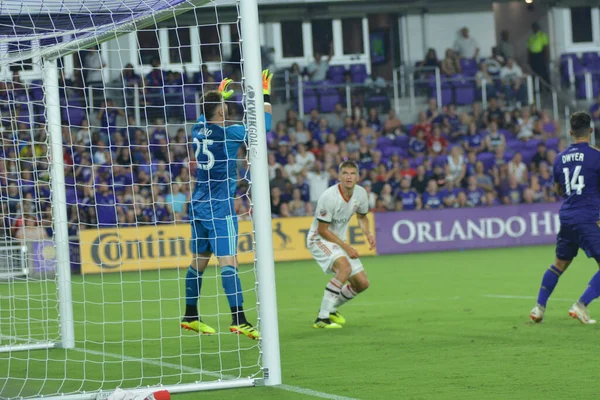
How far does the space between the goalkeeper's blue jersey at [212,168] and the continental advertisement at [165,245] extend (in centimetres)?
1008

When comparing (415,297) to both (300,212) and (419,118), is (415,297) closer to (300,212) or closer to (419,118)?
(300,212)

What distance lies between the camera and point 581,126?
9.68 meters

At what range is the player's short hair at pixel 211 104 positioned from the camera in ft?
28.4

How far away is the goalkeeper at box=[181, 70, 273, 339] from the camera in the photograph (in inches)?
338

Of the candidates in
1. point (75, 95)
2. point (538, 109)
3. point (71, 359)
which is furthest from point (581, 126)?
point (538, 109)

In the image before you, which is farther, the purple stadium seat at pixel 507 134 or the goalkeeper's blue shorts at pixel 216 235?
the purple stadium seat at pixel 507 134

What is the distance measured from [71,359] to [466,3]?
24.3 meters

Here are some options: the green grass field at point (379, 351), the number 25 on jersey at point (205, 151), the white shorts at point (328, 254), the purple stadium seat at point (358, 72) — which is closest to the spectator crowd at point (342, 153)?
the purple stadium seat at point (358, 72)

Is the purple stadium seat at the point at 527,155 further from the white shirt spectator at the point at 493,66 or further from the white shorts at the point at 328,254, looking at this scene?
the white shorts at the point at 328,254

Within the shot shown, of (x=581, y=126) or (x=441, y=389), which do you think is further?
(x=581, y=126)

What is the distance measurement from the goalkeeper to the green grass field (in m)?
0.31

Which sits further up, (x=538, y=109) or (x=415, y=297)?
(x=538, y=109)

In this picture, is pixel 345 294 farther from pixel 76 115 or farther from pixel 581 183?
pixel 76 115

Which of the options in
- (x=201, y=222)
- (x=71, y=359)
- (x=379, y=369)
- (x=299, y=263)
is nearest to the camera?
(x=379, y=369)
